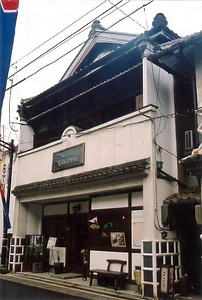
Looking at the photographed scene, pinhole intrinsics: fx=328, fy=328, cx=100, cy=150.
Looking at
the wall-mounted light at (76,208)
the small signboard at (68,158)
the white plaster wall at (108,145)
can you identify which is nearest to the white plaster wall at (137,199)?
the white plaster wall at (108,145)

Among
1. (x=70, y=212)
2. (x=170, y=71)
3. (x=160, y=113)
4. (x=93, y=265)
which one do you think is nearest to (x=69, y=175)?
(x=70, y=212)

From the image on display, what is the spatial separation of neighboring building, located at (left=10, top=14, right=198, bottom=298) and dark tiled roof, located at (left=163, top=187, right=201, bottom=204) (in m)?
0.35

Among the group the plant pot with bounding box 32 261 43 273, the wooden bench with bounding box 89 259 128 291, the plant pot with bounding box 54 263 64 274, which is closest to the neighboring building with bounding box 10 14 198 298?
the wooden bench with bounding box 89 259 128 291

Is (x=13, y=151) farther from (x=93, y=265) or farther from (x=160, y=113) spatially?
(x=160, y=113)

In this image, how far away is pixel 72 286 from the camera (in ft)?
40.0

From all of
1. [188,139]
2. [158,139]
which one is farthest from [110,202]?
[188,139]

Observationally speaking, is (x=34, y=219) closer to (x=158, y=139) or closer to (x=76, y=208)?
(x=76, y=208)

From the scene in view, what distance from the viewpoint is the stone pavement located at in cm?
1052

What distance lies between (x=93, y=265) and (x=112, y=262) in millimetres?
1179

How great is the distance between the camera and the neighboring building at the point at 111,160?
35.8ft

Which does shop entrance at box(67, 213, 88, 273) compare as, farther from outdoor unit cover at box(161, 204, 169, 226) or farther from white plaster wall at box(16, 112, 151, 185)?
outdoor unit cover at box(161, 204, 169, 226)

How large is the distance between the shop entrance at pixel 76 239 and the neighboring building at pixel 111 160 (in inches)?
1.7

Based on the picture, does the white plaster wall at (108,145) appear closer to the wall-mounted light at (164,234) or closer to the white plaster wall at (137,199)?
the white plaster wall at (137,199)

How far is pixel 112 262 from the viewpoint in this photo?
480 inches
